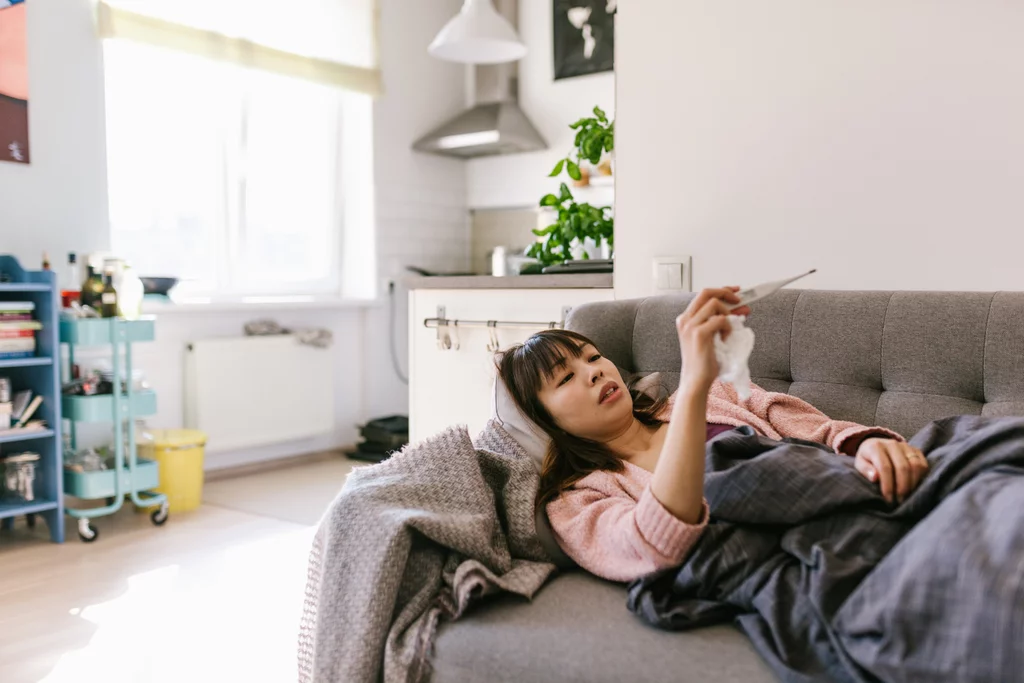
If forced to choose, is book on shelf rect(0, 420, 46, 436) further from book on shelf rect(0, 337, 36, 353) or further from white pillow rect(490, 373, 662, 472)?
white pillow rect(490, 373, 662, 472)

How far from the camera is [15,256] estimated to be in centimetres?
336

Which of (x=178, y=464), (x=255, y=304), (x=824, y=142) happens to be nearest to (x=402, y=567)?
(x=824, y=142)

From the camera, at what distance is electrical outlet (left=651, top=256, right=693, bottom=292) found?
2299mm

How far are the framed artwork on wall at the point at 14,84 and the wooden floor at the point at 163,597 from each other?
144 centimetres

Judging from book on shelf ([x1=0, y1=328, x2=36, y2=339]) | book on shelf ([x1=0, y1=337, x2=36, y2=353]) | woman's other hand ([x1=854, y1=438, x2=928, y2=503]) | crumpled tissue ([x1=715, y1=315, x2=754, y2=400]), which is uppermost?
crumpled tissue ([x1=715, y1=315, x2=754, y2=400])

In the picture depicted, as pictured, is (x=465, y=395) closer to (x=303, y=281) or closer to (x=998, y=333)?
(x=998, y=333)

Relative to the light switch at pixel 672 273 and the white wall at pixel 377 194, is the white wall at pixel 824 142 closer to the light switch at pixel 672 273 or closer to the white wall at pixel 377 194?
the light switch at pixel 672 273

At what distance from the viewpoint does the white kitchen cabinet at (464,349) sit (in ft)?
8.82

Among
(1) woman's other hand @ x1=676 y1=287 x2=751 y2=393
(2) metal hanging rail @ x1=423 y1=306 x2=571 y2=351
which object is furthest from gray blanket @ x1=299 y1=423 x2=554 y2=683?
(2) metal hanging rail @ x1=423 y1=306 x2=571 y2=351

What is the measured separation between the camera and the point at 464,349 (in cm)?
291

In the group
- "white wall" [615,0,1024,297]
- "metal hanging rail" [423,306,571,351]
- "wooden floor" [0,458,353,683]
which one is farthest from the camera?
"metal hanging rail" [423,306,571,351]

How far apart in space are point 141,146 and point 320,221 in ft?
3.50

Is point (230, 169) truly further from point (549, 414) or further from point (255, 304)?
point (549, 414)

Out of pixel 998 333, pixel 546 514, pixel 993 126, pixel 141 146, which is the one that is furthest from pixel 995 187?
pixel 141 146
